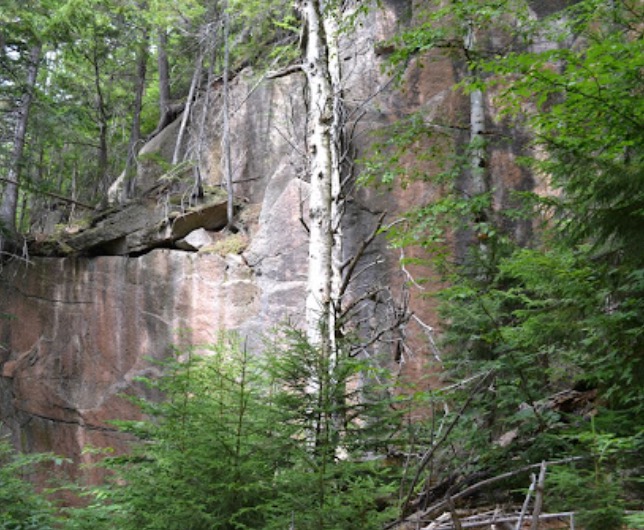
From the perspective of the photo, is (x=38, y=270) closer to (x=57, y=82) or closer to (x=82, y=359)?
(x=82, y=359)

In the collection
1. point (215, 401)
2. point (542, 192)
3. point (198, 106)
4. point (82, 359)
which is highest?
point (198, 106)

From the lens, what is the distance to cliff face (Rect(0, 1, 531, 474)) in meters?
11.5

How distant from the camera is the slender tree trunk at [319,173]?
5918mm

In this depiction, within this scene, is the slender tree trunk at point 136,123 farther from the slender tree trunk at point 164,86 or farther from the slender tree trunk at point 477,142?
the slender tree trunk at point 477,142

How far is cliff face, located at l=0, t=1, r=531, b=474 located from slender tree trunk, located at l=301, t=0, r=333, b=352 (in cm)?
453

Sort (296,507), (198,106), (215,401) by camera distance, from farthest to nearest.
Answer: (198,106) → (215,401) → (296,507)

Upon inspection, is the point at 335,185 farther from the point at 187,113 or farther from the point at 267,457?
the point at 187,113

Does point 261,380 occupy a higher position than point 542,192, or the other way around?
point 542,192

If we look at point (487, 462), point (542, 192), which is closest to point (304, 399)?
point (487, 462)

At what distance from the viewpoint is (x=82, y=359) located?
13336 millimetres

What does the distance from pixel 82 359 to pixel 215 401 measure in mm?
10682

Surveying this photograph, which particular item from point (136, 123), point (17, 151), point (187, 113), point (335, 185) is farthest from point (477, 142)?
point (17, 151)

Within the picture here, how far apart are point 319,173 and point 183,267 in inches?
277

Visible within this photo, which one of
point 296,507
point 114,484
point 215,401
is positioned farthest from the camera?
point 114,484
